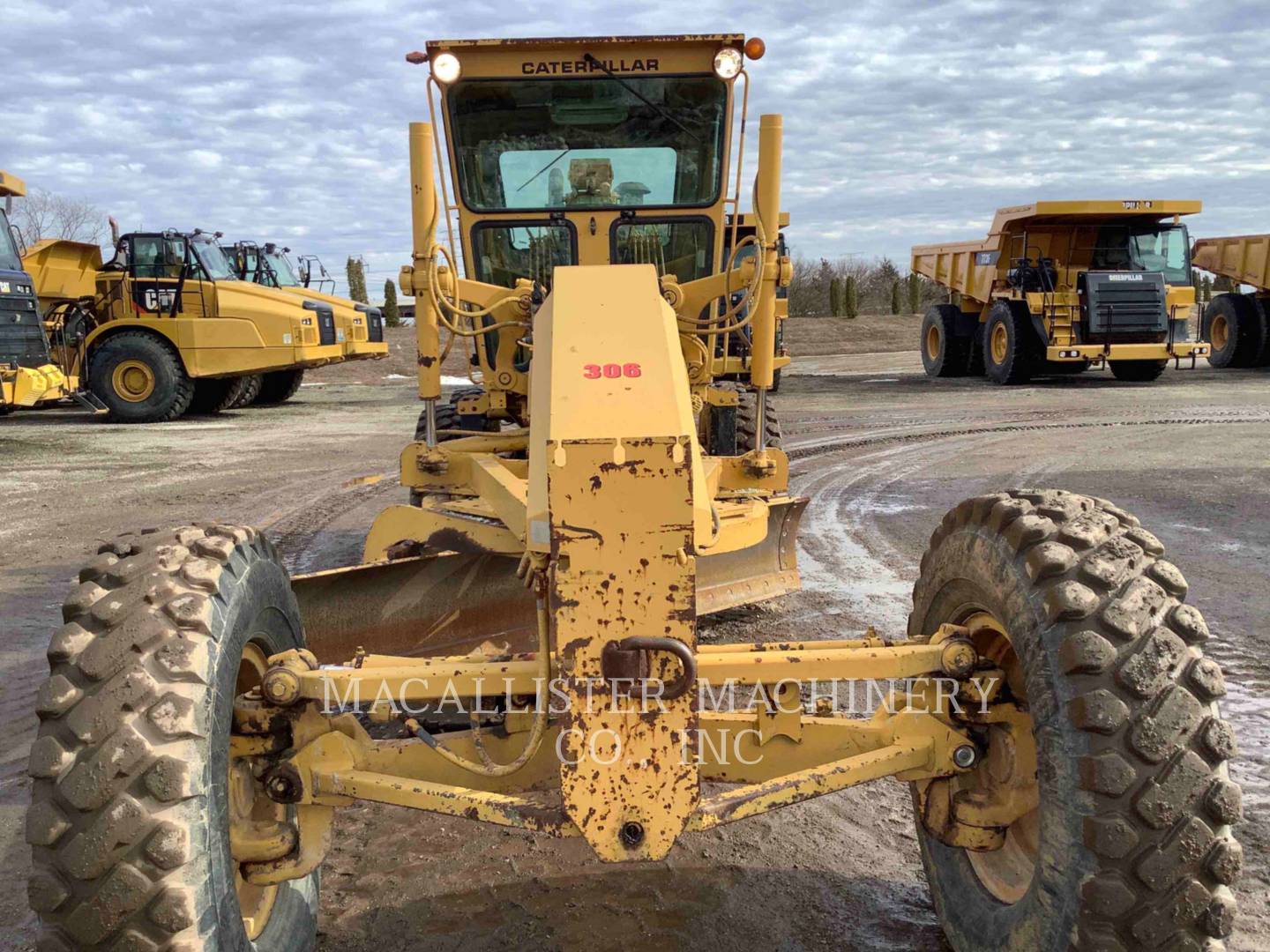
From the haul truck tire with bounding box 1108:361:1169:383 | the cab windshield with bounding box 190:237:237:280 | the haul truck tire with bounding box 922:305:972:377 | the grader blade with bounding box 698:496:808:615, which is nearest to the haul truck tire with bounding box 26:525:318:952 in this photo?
the grader blade with bounding box 698:496:808:615

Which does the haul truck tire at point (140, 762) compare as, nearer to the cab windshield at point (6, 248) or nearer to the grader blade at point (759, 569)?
the grader blade at point (759, 569)

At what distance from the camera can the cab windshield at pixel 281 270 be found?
64.0 feet

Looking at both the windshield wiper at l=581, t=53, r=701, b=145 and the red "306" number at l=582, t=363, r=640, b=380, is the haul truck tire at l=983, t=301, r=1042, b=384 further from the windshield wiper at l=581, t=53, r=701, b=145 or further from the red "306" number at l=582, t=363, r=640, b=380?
the red "306" number at l=582, t=363, r=640, b=380

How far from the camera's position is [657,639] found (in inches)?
89.6

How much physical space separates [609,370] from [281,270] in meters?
18.8

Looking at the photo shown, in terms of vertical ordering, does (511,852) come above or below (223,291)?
below

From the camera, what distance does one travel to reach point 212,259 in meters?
17.0

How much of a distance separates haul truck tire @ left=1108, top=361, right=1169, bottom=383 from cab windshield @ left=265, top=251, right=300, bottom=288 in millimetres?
15242

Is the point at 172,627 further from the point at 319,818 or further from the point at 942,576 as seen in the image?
the point at 942,576

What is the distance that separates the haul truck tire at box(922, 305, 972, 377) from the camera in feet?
69.8

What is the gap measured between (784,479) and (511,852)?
2.76m

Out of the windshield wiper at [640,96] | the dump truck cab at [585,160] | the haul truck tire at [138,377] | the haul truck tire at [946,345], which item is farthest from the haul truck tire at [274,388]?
the windshield wiper at [640,96]

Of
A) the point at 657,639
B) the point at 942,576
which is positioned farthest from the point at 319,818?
the point at 942,576

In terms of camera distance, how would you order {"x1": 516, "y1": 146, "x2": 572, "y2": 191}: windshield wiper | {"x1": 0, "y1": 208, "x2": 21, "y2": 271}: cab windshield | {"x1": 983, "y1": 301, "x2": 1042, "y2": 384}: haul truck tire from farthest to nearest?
1. {"x1": 983, "y1": 301, "x2": 1042, "y2": 384}: haul truck tire
2. {"x1": 0, "y1": 208, "x2": 21, "y2": 271}: cab windshield
3. {"x1": 516, "y1": 146, "x2": 572, "y2": 191}: windshield wiper
